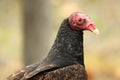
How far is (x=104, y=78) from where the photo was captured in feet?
59.6

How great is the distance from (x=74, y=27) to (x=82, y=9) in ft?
39.5

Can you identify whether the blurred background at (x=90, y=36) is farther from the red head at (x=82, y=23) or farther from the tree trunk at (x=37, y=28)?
the red head at (x=82, y=23)

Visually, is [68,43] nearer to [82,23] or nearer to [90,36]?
[82,23]

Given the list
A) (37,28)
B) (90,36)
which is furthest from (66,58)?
(90,36)

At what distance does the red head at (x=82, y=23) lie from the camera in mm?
8918

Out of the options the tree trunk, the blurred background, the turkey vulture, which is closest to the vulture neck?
the turkey vulture

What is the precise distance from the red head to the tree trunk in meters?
4.47

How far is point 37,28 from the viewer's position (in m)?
→ 13.5

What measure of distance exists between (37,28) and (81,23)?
456cm

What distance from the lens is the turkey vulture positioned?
28.1 feet

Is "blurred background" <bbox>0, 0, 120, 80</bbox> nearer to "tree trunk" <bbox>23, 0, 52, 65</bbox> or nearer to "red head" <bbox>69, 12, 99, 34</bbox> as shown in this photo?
"tree trunk" <bbox>23, 0, 52, 65</bbox>

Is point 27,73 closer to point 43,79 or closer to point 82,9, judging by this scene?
point 43,79

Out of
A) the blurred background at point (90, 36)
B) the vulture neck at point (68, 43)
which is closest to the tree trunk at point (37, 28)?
the blurred background at point (90, 36)

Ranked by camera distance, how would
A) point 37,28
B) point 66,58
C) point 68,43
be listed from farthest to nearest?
point 37,28, point 68,43, point 66,58
